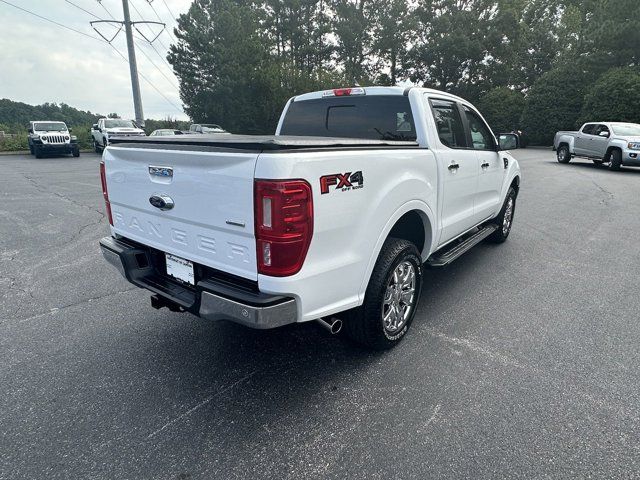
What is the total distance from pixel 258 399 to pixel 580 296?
340cm

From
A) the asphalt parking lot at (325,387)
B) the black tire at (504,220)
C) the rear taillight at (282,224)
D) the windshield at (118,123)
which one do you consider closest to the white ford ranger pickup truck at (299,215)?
the rear taillight at (282,224)

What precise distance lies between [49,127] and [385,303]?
2434 centimetres

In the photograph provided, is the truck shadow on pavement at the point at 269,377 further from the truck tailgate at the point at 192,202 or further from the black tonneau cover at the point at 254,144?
the black tonneau cover at the point at 254,144

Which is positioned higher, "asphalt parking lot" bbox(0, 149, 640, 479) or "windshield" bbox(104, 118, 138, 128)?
"windshield" bbox(104, 118, 138, 128)

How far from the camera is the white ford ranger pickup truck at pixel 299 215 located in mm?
2051

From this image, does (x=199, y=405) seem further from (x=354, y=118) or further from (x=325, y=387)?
(x=354, y=118)

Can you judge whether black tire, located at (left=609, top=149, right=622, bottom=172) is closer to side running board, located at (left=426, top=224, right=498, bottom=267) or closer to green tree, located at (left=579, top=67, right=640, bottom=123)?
green tree, located at (left=579, top=67, right=640, bottom=123)

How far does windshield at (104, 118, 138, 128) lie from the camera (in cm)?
2234

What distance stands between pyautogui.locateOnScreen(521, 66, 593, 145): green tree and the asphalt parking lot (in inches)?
1081

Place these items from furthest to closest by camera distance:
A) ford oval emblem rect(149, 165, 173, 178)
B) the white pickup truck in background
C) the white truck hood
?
the white truck hood
the white pickup truck in background
ford oval emblem rect(149, 165, 173, 178)

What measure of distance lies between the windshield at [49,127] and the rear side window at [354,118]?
869 inches

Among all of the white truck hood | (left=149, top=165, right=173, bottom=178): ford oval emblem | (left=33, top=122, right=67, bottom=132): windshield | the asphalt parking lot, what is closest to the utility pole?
the white truck hood

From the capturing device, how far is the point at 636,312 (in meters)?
3.63

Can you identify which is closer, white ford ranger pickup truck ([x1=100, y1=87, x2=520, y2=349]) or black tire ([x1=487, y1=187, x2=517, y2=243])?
white ford ranger pickup truck ([x1=100, y1=87, x2=520, y2=349])
